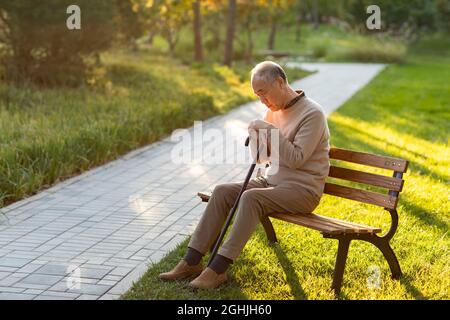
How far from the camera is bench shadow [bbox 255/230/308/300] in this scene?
4988 mm

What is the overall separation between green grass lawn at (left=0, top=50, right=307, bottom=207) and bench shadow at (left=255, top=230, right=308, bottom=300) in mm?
2693

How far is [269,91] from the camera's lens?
16.9ft


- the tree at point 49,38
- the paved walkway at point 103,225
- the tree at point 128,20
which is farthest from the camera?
the tree at point 128,20

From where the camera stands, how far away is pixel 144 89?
15.3 metres

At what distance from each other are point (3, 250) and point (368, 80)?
1862 centimetres

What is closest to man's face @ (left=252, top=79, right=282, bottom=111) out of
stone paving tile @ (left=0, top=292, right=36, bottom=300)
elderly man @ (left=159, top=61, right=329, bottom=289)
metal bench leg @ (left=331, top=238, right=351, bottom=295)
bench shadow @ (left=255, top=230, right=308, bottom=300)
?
elderly man @ (left=159, top=61, right=329, bottom=289)

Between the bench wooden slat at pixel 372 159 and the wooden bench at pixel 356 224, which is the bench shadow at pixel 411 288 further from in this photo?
the bench wooden slat at pixel 372 159

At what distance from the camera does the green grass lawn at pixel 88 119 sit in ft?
27.3

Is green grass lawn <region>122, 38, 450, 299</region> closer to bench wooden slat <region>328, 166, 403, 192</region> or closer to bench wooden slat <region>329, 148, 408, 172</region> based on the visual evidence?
bench wooden slat <region>328, 166, 403, 192</region>

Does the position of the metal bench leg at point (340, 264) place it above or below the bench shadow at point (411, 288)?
above

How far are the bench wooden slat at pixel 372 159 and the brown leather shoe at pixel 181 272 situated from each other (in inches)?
53.0

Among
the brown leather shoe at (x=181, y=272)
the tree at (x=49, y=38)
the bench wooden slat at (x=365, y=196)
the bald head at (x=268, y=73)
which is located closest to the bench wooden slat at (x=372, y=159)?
the bench wooden slat at (x=365, y=196)

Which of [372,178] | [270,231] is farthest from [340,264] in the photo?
[270,231]

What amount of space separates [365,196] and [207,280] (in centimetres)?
131
